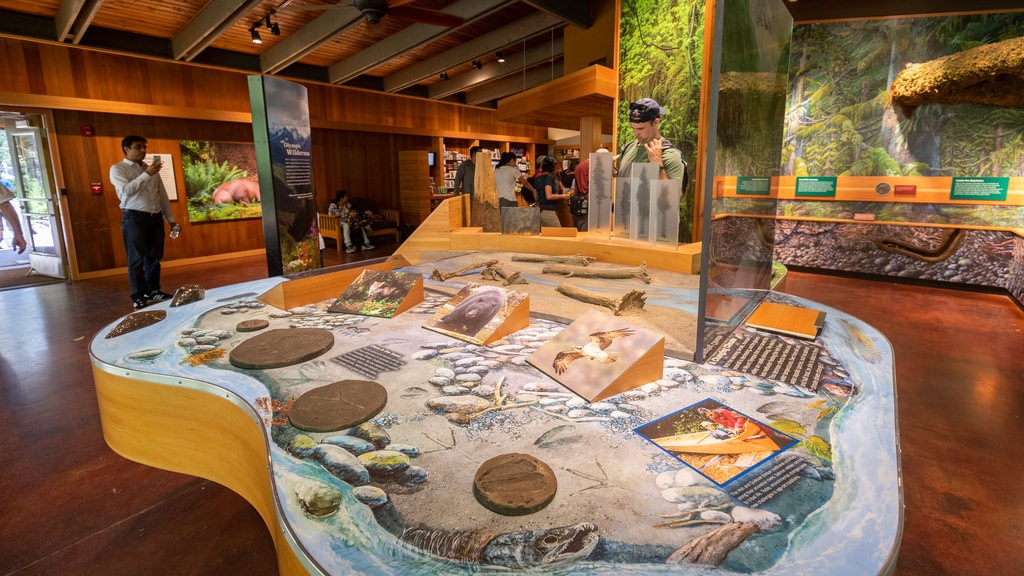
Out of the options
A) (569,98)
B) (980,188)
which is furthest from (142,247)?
(980,188)

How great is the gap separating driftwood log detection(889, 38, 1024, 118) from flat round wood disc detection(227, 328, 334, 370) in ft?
22.8

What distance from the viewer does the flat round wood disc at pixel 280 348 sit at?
168 centimetres

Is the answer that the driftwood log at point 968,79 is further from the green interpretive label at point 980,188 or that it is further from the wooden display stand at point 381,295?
the wooden display stand at point 381,295

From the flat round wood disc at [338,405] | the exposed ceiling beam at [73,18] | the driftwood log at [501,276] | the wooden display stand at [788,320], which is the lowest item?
the flat round wood disc at [338,405]

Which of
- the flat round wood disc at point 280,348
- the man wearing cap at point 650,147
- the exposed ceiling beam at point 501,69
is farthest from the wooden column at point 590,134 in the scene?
the flat round wood disc at point 280,348

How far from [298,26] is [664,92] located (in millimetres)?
5398

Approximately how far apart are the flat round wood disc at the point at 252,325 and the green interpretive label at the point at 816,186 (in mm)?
7130

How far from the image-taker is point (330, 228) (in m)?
9.28

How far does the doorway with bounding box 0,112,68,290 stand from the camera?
22.0ft

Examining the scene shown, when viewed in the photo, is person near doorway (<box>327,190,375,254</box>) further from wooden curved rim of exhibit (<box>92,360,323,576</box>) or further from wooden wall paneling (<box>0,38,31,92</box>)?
wooden curved rim of exhibit (<box>92,360,323,576</box>)

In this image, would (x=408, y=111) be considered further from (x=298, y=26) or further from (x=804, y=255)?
(x=804, y=255)

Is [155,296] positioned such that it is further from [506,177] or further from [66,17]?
[506,177]

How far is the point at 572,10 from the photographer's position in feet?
21.4

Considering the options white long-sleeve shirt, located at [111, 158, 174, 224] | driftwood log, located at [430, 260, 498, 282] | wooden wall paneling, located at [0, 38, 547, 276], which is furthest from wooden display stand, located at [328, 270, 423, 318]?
wooden wall paneling, located at [0, 38, 547, 276]
